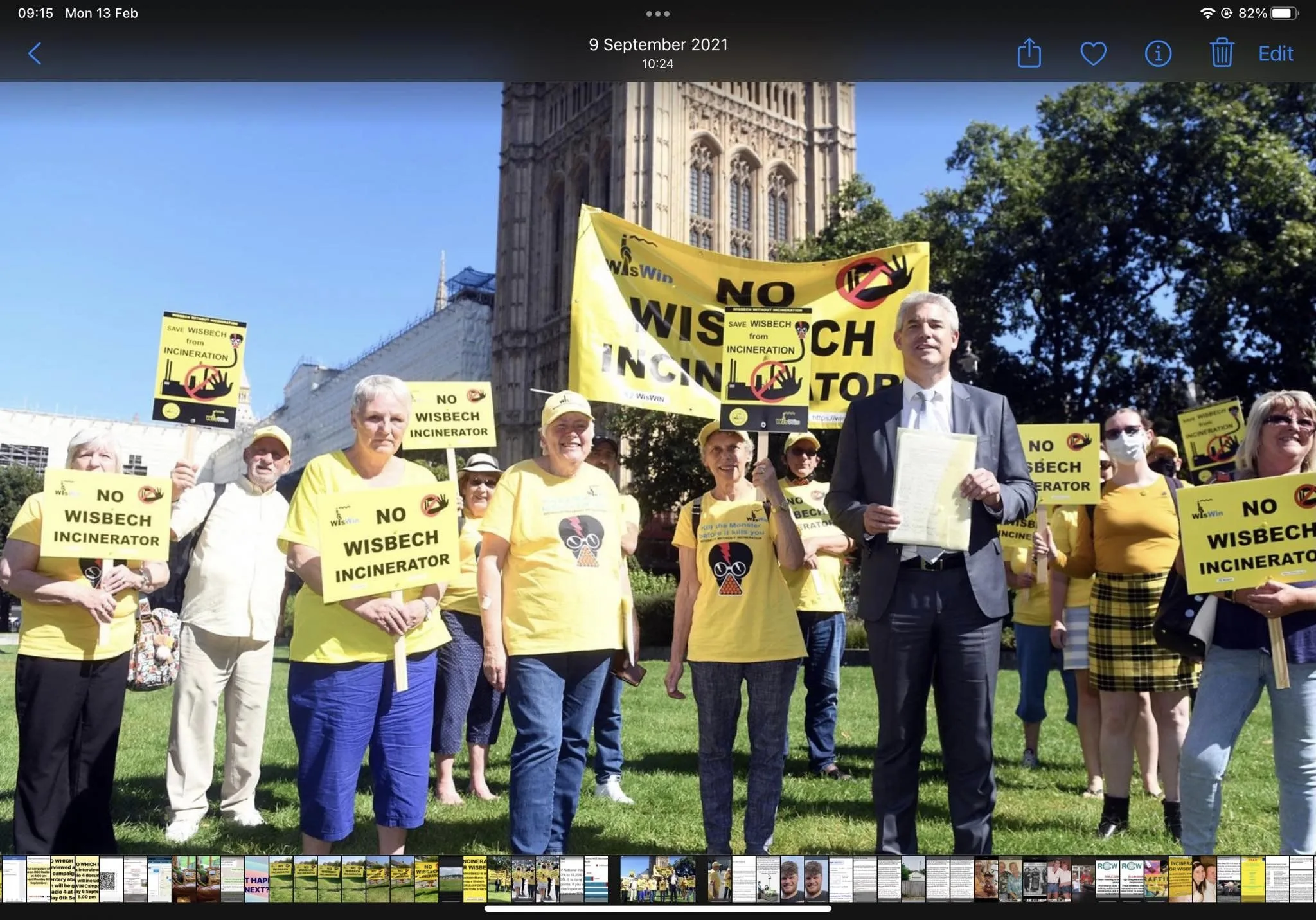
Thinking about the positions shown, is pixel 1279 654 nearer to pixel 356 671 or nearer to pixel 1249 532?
pixel 1249 532

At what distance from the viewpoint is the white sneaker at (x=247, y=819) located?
5.54 meters

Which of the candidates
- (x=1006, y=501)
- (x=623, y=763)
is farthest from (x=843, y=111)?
(x=623, y=763)

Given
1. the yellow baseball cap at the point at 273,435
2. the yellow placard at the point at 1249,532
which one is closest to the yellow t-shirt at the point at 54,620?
the yellow baseball cap at the point at 273,435

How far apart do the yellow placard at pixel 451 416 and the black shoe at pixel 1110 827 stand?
152 inches

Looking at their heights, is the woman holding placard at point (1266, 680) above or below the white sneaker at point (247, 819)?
above

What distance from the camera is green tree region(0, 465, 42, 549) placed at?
18.1ft

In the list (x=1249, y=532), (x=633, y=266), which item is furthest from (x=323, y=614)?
(x=1249, y=532)

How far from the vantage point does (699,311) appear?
565 cm

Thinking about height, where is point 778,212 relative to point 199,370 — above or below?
above

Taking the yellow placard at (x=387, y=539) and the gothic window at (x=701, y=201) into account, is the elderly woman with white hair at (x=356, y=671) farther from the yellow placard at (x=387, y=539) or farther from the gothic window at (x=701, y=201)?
the gothic window at (x=701, y=201)

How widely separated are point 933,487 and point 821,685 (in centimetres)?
366

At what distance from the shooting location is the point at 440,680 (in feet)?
20.9

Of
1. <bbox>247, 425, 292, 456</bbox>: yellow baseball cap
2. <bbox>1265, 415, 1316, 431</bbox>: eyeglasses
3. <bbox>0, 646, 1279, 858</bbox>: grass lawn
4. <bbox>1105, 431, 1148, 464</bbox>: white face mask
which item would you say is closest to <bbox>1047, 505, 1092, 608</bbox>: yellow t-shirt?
<bbox>1105, 431, 1148, 464</bbox>: white face mask
